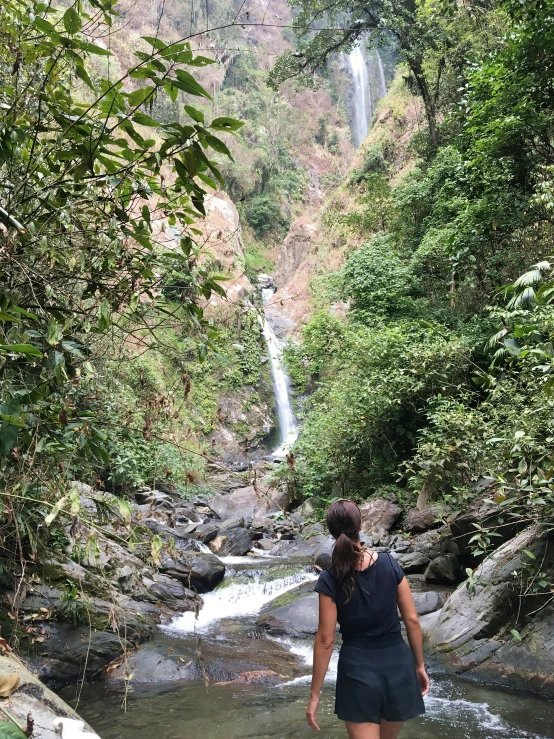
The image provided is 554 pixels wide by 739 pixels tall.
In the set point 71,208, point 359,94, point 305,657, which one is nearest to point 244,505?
point 305,657

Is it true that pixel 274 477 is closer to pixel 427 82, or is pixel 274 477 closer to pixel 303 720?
pixel 303 720

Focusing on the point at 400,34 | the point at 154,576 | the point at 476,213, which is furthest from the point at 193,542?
the point at 400,34

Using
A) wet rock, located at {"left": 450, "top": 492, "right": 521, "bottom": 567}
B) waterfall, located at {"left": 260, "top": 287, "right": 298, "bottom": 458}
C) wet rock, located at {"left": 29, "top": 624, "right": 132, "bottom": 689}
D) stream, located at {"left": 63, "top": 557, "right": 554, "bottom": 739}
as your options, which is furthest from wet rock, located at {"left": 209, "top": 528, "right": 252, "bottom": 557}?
waterfall, located at {"left": 260, "top": 287, "right": 298, "bottom": 458}

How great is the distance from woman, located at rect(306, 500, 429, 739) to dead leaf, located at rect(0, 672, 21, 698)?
1.39m

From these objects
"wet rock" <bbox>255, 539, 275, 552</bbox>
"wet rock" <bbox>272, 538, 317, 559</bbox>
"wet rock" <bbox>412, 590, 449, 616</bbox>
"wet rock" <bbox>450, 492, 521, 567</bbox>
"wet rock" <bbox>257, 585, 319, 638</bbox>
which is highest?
"wet rock" <bbox>450, 492, 521, 567</bbox>

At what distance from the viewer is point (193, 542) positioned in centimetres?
1023

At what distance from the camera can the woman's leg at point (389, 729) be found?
2.61 meters

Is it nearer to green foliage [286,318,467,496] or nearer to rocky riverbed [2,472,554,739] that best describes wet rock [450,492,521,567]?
rocky riverbed [2,472,554,739]

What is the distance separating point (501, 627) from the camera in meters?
5.12

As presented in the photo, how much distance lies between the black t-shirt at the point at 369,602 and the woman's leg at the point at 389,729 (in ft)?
1.41

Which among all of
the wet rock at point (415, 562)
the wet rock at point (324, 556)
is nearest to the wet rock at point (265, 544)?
the wet rock at point (324, 556)

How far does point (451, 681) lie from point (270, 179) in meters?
34.7

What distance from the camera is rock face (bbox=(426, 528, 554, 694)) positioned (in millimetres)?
4660

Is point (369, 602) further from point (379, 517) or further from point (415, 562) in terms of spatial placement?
point (379, 517)
